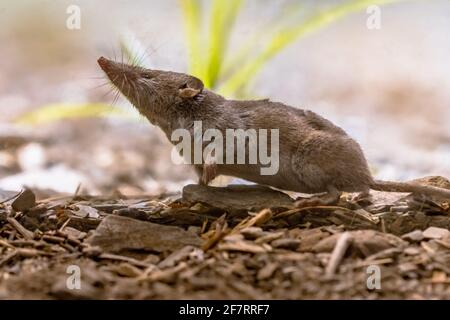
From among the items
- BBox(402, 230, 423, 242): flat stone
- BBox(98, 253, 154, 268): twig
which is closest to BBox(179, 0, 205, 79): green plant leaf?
BBox(98, 253, 154, 268): twig

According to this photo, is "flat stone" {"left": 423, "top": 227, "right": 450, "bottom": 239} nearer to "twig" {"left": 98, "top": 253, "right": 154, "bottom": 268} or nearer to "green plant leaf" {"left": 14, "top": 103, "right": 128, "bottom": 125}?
"twig" {"left": 98, "top": 253, "right": 154, "bottom": 268}

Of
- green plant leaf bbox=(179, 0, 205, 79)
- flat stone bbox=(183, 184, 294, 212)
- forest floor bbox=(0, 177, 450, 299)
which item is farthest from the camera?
green plant leaf bbox=(179, 0, 205, 79)

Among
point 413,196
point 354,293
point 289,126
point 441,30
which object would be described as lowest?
point 354,293

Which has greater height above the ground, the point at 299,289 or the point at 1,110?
the point at 1,110

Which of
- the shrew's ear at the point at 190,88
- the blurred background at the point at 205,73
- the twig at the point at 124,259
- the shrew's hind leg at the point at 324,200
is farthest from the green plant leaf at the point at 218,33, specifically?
the twig at the point at 124,259

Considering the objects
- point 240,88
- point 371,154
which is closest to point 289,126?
point 240,88

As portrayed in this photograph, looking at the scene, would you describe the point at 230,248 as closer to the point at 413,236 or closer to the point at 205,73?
the point at 413,236

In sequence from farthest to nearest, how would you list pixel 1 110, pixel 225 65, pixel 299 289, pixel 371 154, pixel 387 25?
1. pixel 1 110
2. pixel 387 25
3. pixel 371 154
4. pixel 225 65
5. pixel 299 289

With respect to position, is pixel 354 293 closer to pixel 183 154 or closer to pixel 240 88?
pixel 183 154
